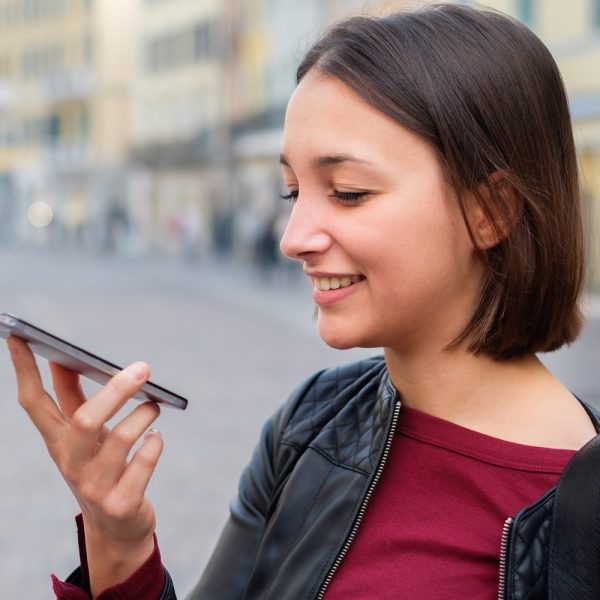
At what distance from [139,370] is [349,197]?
0.33 m

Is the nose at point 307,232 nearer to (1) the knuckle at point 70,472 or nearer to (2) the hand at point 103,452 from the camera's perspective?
(2) the hand at point 103,452

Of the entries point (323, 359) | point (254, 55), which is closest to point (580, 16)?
point (323, 359)

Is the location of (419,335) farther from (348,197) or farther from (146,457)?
(146,457)

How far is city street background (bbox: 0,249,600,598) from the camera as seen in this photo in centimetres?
492

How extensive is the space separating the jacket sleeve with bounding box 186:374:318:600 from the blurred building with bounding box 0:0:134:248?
42.4 m

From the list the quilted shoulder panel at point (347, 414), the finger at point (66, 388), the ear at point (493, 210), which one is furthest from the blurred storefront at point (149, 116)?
the finger at point (66, 388)

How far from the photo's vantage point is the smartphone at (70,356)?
47.8 inches

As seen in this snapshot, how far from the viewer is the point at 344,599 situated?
1368mm

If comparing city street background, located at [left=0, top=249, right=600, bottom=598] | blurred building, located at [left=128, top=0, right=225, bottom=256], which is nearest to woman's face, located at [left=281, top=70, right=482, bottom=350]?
city street background, located at [left=0, top=249, right=600, bottom=598]

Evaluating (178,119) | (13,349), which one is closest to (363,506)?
(13,349)

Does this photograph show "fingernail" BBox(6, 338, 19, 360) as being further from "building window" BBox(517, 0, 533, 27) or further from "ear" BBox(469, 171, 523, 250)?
"building window" BBox(517, 0, 533, 27)

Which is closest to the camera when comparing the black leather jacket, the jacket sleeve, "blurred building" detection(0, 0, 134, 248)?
the black leather jacket

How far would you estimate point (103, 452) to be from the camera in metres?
1.26

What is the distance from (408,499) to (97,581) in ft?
1.33
